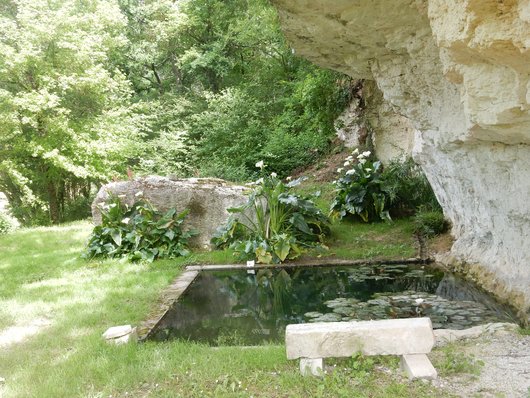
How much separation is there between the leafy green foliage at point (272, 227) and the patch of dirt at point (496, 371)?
364 cm

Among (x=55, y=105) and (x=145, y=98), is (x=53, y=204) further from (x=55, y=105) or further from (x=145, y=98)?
(x=145, y=98)

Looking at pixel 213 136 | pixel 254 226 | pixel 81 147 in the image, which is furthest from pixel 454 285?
pixel 213 136

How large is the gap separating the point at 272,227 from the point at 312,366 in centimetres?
415

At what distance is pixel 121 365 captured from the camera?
3.51m

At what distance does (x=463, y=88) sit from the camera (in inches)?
151

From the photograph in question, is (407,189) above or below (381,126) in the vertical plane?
below

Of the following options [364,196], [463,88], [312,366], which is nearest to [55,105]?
[364,196]

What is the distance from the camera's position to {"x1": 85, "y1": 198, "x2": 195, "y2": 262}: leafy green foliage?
7445mm

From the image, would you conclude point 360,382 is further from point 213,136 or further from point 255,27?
point 255,27

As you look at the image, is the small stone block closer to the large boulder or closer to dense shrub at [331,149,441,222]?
the large boulder

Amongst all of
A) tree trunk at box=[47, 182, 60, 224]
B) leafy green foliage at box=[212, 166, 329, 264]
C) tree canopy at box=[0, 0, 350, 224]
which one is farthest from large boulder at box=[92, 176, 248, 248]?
tree trunk at box=[47, 182, 60, 224]

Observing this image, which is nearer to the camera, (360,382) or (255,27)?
(360,382)

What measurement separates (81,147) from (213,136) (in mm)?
5014

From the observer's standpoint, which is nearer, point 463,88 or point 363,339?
point 363,339
